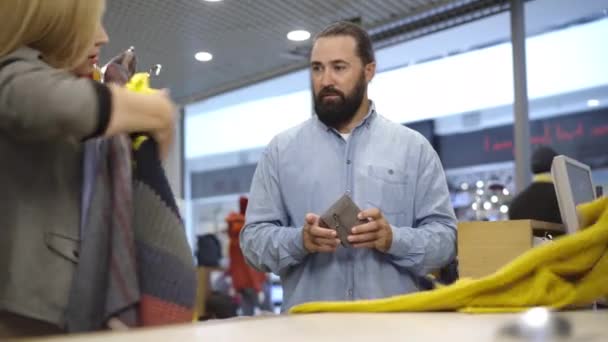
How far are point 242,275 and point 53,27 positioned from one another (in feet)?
18.4

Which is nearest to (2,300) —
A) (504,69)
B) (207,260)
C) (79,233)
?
(79,233)

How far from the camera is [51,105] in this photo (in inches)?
35.3

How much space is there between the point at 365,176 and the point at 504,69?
11.2 ft

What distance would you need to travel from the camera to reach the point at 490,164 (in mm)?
5547

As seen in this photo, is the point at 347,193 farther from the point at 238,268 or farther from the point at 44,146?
the point at 238,268

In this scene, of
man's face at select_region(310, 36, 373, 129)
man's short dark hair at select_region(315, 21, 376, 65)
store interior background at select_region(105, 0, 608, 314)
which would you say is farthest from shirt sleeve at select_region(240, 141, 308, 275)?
store interior background at select_region(105, 0, 608, 314)

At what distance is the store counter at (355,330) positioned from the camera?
0.74 metres

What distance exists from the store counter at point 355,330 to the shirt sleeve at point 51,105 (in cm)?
30

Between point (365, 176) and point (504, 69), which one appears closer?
point (365, 176)

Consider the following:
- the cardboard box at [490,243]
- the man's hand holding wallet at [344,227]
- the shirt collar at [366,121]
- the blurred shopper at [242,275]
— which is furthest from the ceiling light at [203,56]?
the cardboard box at [490,243]

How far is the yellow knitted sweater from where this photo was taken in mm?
1166

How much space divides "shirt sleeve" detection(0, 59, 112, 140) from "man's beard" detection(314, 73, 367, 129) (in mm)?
1452

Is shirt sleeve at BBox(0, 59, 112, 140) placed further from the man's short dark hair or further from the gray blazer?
the man's short dark hair

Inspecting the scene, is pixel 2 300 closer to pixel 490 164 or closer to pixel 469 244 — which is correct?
pixel 469 244
